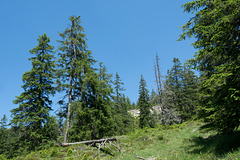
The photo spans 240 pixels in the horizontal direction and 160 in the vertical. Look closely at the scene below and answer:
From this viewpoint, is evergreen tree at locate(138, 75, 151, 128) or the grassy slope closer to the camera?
the grassy slope

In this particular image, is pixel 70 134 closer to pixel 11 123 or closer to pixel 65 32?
pixel 11 123

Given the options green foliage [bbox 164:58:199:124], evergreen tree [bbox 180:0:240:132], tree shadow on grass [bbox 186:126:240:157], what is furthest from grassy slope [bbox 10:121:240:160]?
green foliage [bbox 164:58:199:124]

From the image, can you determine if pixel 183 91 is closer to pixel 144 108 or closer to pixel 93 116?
pixel 144 108

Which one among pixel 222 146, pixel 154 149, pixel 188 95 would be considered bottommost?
pixel 154 149

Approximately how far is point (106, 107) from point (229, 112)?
12.8 m

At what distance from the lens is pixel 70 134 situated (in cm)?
1598

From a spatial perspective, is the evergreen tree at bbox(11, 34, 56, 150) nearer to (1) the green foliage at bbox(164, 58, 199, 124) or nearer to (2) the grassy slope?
(2) the grassy slope

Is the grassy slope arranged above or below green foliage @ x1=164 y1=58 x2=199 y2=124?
below

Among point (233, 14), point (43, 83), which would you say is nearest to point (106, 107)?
point (43, 83)

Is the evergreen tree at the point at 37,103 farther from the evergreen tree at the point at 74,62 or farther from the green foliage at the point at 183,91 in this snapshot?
the green foliage at the point at 183,91

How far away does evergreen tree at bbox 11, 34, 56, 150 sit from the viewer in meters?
16.4

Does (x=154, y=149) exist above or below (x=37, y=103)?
below

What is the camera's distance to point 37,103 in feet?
57.8

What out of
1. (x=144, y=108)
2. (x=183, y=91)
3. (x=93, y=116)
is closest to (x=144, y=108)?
(x=144, y=108)
